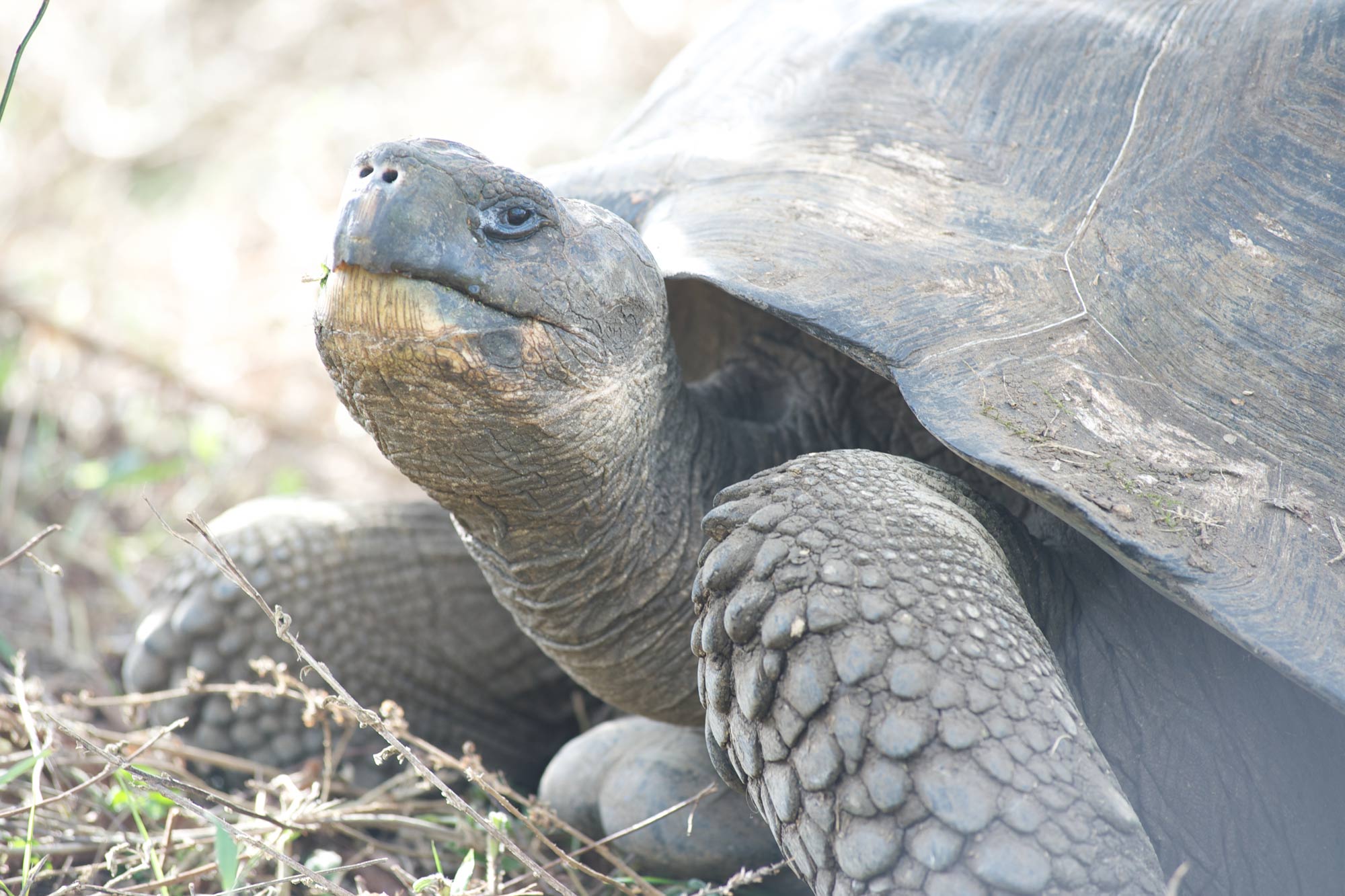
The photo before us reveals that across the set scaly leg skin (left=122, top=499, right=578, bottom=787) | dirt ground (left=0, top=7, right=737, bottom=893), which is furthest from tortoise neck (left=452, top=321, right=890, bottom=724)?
scaly leg skin (left=122, top=499, right=578, bottom=787)

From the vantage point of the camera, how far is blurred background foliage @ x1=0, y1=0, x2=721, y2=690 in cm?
372

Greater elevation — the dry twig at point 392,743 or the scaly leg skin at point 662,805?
the dry twig at point 392,743

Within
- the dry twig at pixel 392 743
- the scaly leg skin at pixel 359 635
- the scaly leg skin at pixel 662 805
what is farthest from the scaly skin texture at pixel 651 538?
the scaly leg skin at pixel 359 635

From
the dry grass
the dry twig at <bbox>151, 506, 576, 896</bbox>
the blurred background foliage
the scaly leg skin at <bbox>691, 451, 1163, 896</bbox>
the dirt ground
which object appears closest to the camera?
the scaly leg skin at <bbox>691, 451, 1163, 896</bbox>

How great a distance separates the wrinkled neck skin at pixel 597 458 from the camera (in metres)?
1.69

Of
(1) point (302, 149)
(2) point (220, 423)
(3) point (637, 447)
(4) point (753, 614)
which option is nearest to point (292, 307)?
(2) point (220, 423)

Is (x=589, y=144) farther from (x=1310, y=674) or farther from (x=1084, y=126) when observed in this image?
(x=1310, y=674)

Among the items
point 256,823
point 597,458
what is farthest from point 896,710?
point 256,823

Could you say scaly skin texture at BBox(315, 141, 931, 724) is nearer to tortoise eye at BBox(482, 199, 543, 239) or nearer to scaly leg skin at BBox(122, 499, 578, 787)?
tortoise eye at BBox(482, 199, 543, 239)

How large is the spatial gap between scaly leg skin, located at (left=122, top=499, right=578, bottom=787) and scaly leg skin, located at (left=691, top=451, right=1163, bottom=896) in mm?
1357

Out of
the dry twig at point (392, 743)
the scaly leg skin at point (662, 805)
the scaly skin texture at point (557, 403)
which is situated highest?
the scaly skin texture at point (557, 403)

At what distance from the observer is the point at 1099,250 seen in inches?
74.7

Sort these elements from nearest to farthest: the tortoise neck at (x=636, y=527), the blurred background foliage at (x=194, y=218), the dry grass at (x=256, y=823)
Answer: the dry grass at (x=256, y=823)
the tortoise neck at (x=636, y=527)
the blurred background foliage at (x=194, y=218)

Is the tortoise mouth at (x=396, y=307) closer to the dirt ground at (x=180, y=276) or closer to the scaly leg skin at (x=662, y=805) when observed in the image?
the dirt ground at (x=180, y=276)
